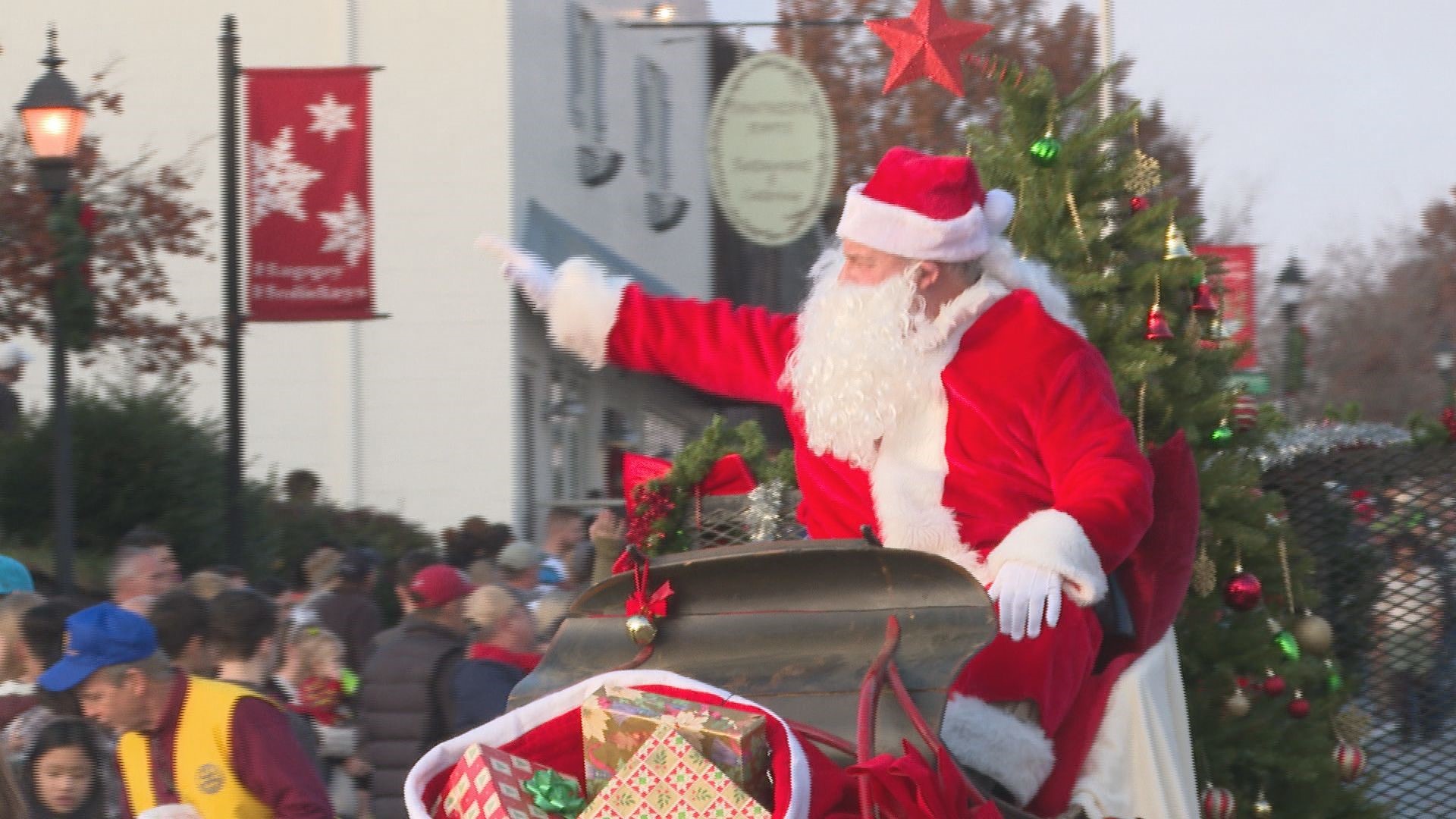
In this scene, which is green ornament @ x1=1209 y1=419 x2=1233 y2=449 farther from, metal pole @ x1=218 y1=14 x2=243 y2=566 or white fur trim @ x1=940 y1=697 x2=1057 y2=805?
metal pole @ x1=218 y1=14 x2=243 y2=566

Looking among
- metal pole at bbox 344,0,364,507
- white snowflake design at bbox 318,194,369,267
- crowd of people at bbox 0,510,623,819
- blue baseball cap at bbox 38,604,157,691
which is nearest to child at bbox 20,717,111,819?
crowd of people at bbox 0,510,623,819

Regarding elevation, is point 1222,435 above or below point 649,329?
below

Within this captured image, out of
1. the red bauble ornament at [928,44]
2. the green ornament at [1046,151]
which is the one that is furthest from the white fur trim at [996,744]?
the red bauble ornament at [928,44]

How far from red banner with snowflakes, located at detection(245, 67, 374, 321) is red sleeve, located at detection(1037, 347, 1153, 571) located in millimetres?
7751

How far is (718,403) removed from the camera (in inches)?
1229

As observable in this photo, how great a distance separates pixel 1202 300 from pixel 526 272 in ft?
7.05

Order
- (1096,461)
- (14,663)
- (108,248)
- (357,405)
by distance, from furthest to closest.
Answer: (357,405), (108,248), (14,663), (1096,461)

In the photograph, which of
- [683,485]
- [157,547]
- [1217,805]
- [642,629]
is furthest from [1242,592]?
[157,547]

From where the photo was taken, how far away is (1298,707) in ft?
20.4

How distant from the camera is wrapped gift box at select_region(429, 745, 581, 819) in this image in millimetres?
3498

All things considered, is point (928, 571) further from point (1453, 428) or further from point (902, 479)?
point (1453, 428)

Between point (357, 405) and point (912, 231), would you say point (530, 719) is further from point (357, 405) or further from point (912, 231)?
point (357, 405)

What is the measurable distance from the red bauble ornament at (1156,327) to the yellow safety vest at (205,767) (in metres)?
2.64

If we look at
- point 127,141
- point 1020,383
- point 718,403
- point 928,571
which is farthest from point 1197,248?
point 718,403
